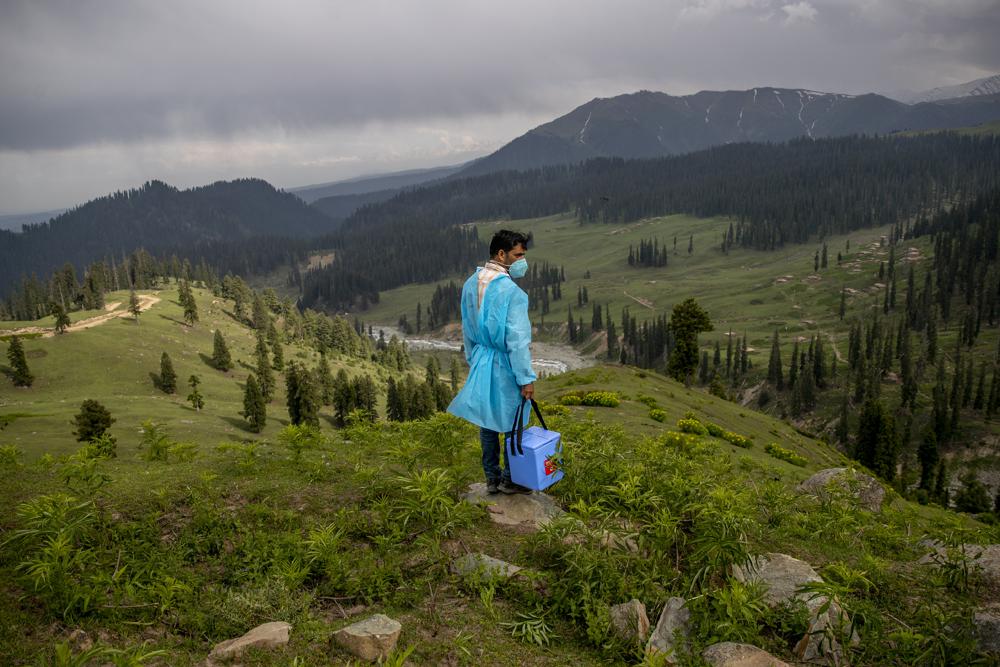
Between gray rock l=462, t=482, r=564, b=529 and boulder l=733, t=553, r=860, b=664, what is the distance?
3596mm

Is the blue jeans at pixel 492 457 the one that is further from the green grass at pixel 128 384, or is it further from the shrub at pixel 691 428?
the green grass at pixel 128 384

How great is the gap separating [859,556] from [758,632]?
5.09m

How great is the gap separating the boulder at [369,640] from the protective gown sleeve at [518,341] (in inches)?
183

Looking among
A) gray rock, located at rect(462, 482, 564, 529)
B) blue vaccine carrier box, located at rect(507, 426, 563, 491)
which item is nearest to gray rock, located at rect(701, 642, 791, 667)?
gray rock, located at rect(462, 482, 564, 529)

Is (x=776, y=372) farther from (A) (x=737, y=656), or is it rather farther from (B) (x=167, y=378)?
(A) (x=737, y=656)

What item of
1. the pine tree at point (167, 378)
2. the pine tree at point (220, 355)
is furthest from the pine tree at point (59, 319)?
the pine tree at point (167, 378)

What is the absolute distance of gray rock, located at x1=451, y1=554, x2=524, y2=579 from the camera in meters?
8.67

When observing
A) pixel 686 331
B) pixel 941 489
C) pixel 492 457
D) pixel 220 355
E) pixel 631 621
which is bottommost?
pixel 941 489

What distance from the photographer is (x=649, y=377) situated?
56500 millimetres

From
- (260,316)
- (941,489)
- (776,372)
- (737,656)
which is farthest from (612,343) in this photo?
(737,656)

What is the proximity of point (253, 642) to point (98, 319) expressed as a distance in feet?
449

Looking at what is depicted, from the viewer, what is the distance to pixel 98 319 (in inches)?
4523

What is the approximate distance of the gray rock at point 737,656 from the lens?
23.3ft

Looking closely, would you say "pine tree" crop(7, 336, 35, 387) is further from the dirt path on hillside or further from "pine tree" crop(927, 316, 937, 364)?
"pine tree" crop(927, 316, 937, 364)
